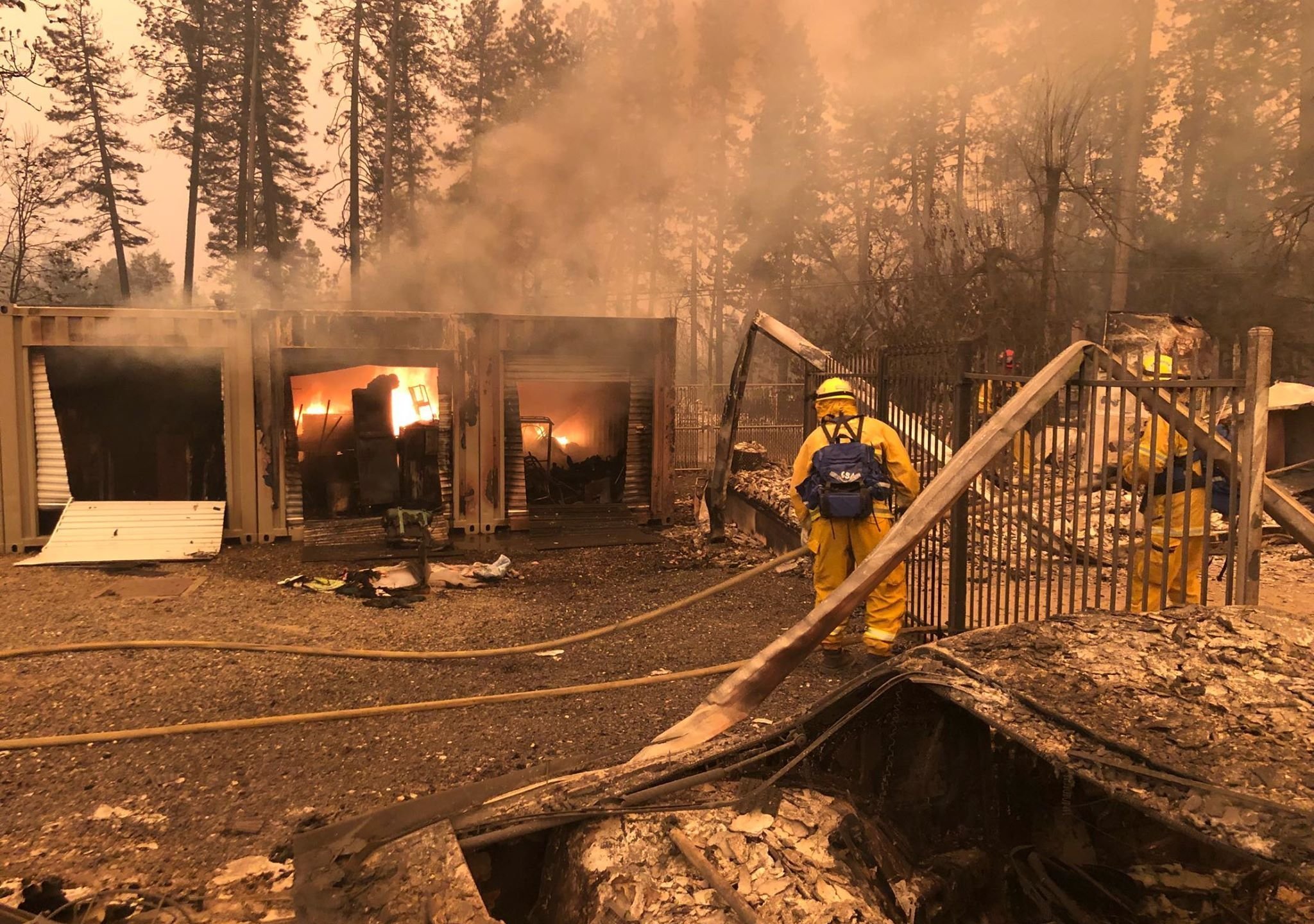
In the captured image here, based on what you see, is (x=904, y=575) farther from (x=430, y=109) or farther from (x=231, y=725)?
(x=430, y=109)

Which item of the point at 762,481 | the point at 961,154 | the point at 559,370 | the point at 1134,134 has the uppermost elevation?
the point at 961,154

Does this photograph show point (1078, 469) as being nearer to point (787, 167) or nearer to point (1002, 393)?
point (1002, 393)

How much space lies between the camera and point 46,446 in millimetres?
9539

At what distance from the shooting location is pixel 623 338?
34.1 ft

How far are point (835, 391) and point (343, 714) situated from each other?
380 centimetres

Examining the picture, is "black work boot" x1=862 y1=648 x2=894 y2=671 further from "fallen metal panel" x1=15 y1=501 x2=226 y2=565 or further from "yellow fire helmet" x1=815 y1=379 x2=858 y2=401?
"fallen metal panel" x1=15 y1=501 x2=226 y2=565

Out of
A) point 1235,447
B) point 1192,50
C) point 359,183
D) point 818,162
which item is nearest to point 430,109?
point 359,183

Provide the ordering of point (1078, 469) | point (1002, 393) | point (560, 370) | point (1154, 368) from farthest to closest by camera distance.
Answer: point (560, 370)
point (1002, 393)
point (1078, 469)
point (1154, 368)

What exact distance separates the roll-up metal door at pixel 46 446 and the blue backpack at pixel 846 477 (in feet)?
29.2

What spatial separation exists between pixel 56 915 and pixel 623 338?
28.1 feet

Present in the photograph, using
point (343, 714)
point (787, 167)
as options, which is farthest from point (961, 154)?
point (343, 714)

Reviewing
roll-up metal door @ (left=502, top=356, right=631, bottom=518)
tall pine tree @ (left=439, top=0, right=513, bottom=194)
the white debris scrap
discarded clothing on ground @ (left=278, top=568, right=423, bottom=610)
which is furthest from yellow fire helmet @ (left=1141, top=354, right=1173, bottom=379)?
tall pine tree @ (left=439, top=0, right=513, bottom=194)

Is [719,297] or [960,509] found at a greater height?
[719,297]

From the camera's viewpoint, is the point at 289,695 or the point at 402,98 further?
the point at 402,98
